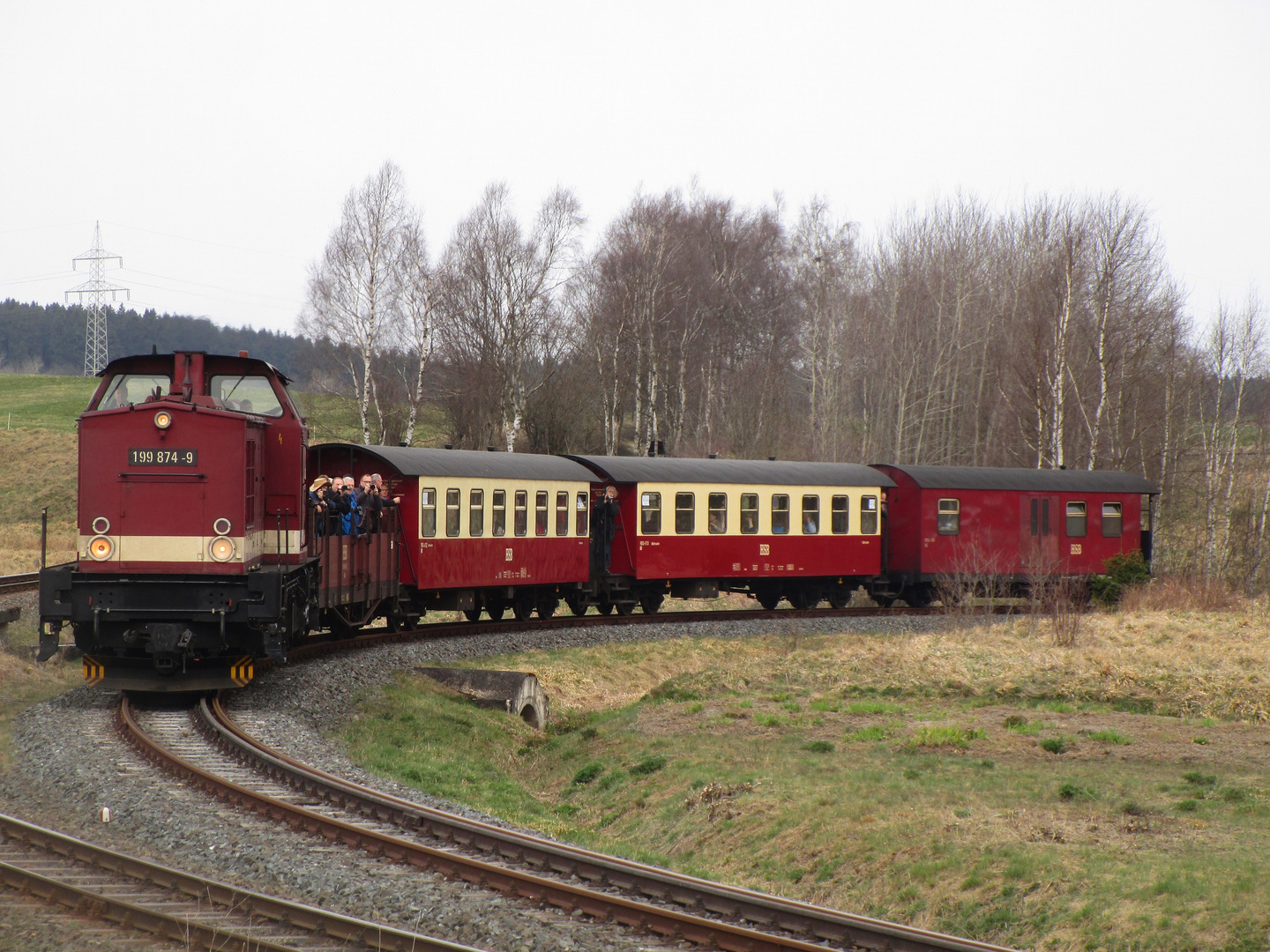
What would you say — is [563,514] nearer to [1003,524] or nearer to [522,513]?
[522,513]

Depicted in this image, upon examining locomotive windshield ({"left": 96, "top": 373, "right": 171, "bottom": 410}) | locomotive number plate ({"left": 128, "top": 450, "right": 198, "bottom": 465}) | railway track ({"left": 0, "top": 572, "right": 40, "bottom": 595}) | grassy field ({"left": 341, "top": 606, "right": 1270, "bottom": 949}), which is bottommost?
grassy field ({"left": 341, "top": 606, "right": 1270, "bottom": 949})

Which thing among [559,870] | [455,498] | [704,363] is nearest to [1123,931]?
[559,870]

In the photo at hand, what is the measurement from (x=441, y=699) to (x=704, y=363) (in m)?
33.9

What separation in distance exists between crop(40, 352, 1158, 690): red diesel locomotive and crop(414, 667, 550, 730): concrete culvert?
1856 millimetres

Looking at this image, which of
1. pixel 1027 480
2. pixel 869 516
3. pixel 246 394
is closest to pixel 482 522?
pixel 246 394

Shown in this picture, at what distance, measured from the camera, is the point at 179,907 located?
22.2 feet

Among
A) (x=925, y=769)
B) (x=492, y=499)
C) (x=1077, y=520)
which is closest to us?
(x=925, y=769)

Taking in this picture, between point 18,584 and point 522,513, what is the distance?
11.3 metres

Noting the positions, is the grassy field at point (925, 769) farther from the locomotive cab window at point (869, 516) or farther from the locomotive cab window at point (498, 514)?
the locomotive cab window at point (869, 516)

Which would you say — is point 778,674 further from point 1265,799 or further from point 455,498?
point 1265,799

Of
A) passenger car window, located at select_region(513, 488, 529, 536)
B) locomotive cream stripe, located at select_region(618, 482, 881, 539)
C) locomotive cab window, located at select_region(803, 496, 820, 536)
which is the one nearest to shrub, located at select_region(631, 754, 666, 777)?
passenger car window, located at select_region(513, 488, 529, 536)

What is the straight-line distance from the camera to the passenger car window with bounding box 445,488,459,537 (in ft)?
64.0

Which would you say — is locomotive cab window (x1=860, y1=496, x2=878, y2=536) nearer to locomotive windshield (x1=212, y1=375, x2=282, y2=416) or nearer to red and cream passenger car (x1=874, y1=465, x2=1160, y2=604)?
red and cream passenger car (x1=874, y1=465, x2=1160, y2=604)

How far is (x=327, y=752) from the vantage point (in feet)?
37.2
